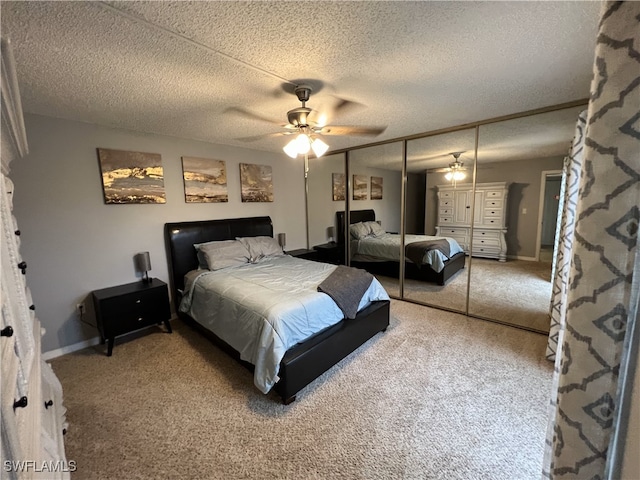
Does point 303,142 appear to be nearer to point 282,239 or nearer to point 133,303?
point 133,303

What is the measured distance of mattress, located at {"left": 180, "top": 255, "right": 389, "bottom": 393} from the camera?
195 cm

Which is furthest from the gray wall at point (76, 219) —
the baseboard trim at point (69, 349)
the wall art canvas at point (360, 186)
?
the wall art canvas at point (360, 186)

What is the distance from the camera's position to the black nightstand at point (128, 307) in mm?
2570

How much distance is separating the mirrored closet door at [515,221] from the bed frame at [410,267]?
31 cm

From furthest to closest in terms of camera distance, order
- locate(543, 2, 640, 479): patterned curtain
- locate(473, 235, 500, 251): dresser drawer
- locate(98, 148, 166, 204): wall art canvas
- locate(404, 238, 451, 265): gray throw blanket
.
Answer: locate(404, 238, 451, 265): gray throw blanket
locate(473, 235, 500, 251): dresser drawer
locate(98, 148, 166, 204): wall art canvas
locate(543, 2, 640, 479): patterned curtain

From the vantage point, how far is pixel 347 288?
255 centimetres

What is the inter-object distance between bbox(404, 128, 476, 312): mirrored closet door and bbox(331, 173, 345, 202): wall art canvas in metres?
1.16

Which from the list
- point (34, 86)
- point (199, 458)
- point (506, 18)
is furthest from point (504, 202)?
point (34, 86)

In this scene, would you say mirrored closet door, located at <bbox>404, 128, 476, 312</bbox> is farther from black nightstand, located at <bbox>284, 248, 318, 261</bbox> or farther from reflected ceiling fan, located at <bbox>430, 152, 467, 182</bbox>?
black nightstand, located at <bbox>284, 248, 318, 261</bbox>

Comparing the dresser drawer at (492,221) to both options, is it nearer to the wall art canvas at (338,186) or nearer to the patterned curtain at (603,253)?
the wall art canvas at (338,186)

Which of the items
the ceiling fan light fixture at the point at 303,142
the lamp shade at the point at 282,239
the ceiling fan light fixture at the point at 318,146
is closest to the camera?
the ceiling fan light fixture at the point at 303,142

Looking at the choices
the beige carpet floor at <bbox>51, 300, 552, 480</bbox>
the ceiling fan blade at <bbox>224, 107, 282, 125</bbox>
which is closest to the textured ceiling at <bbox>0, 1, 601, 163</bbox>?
the ceiling fan blade at <bbox>224, 107, 282, 125</bbox>

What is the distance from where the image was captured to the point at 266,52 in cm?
153

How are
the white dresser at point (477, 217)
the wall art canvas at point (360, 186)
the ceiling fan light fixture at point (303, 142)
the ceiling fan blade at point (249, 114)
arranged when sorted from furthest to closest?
1. the wall art canvas at point (360, 186)
2. the white dresser at point (477, 217)
3. the ceiling fan blade at point (249, 114)
4. the ceiling fan light fixture at point (303, 142)
